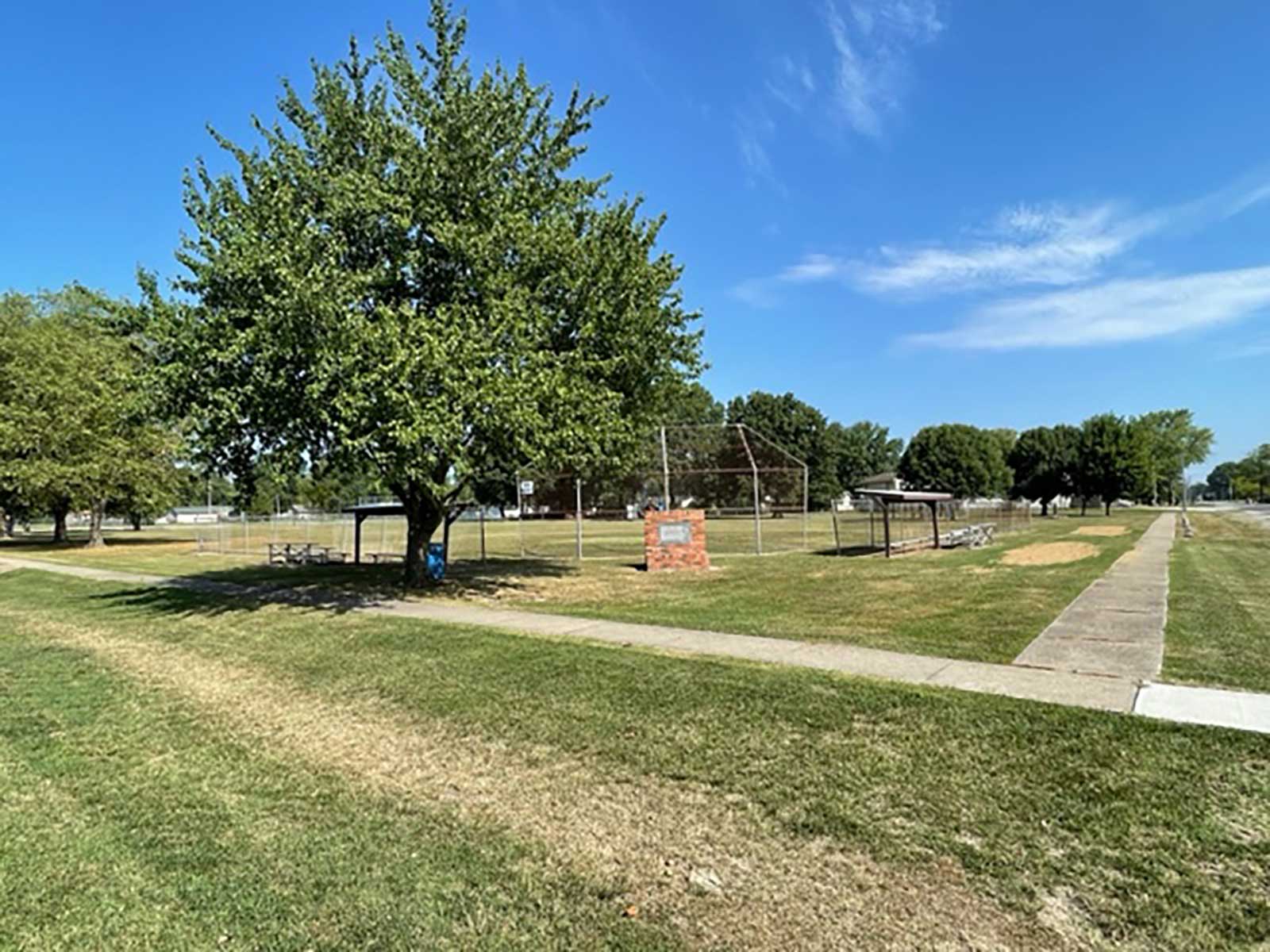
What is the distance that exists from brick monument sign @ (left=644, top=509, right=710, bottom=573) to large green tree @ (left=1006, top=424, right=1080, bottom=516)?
193 feet

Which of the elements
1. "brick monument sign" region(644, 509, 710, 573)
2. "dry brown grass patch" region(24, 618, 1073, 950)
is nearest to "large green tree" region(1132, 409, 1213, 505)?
"brick monument sign" region(644, 509, 710, 573)

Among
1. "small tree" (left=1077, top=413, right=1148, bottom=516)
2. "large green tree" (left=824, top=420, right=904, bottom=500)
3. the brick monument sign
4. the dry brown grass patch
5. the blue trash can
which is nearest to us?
the dry brown grass patch

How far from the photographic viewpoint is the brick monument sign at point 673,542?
17672mm

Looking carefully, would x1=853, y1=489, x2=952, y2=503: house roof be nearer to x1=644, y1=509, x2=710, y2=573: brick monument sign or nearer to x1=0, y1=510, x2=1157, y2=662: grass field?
x1=0, y1=510, x2=1157, y2=662: grass field

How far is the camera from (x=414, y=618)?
10922mm

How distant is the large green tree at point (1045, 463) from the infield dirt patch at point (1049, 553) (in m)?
47.4

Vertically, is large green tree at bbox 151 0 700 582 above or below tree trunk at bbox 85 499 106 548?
above

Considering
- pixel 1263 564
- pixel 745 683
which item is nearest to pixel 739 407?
pixel 1263 564

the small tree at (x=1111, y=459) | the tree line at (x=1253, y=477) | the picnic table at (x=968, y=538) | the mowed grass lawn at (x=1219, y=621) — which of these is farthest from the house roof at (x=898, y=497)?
the tree line at (x=1253, y=477)

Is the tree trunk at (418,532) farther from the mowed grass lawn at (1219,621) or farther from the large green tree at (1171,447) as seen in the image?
the large green tree at (1171,447)

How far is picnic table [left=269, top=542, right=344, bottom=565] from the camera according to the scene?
2252 cm

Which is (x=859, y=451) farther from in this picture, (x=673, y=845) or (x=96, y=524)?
(x=673, y=845)

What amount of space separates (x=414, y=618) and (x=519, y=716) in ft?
17.4

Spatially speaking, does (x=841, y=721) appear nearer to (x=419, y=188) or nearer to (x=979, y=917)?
(x=979, y=917)
